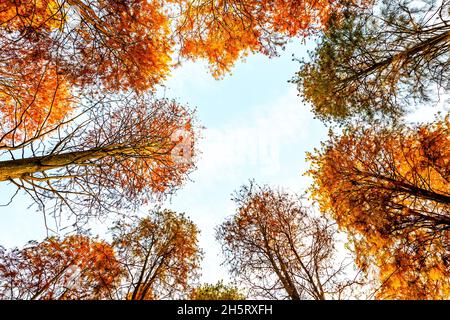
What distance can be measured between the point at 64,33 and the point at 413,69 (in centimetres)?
821

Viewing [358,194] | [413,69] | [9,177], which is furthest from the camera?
[358,194]

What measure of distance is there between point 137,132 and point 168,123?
2111 mm

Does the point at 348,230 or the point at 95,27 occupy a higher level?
the point at 95,27

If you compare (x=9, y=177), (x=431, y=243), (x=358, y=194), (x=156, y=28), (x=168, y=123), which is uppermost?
(x=156, y=28)

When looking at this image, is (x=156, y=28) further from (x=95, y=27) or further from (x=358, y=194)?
(x=358, y=194)

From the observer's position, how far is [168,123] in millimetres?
7797

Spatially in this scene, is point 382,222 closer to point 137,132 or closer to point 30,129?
point 137,132
